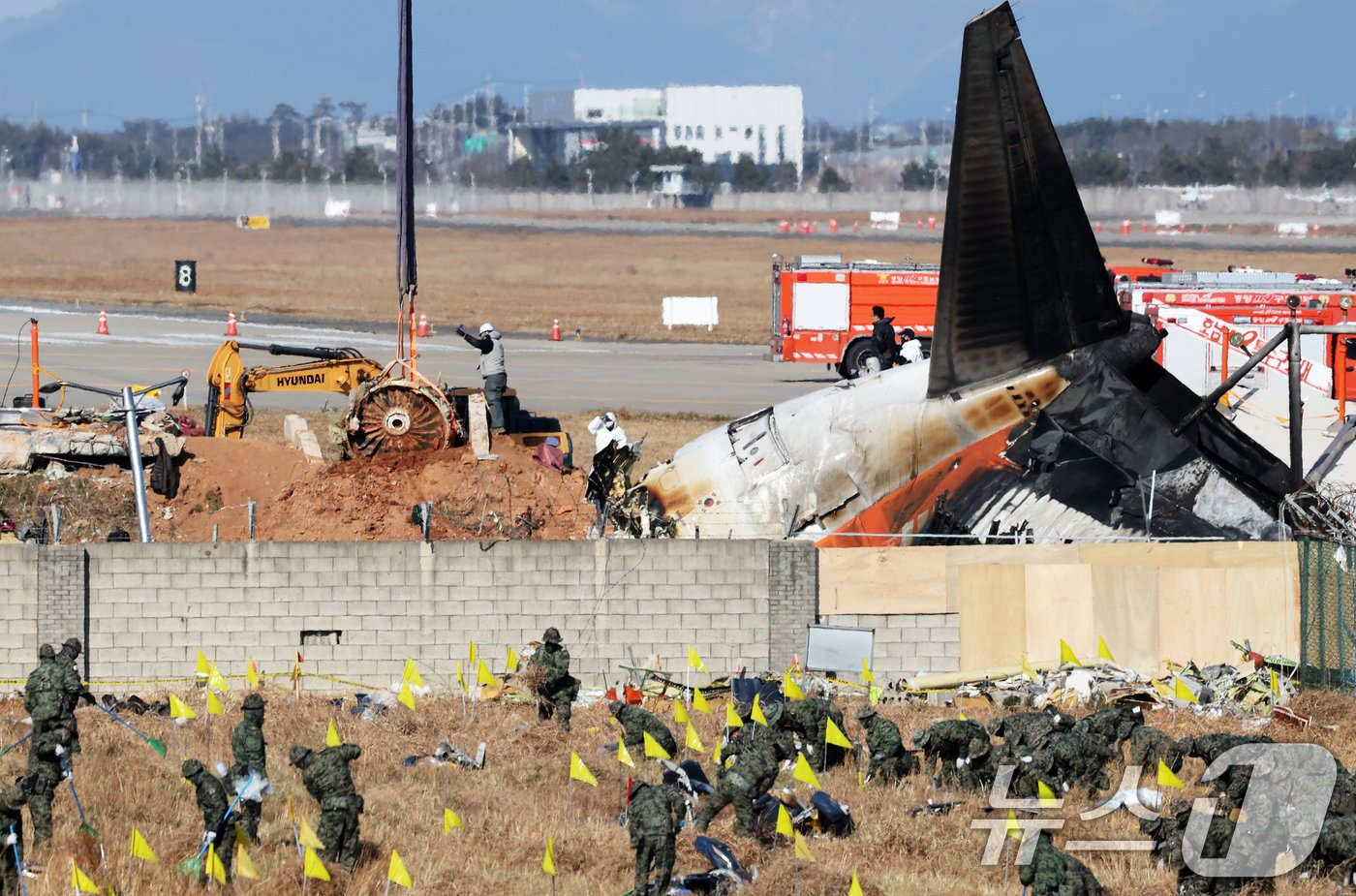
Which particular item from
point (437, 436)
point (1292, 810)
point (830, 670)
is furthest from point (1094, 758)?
point (437, 436)

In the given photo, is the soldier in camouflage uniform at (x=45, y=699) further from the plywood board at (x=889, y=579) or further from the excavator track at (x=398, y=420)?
the excavator track at (x=398, y=420)

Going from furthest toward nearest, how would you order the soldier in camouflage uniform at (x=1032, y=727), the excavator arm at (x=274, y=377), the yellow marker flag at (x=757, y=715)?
the excavator arm at (x=274, y=377)
the yellow marker flag at (x=757, y=715)
the soldier in camouflage uniform at (x=1032, y=727)

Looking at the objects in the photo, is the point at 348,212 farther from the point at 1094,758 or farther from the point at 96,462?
the point at 1094,758

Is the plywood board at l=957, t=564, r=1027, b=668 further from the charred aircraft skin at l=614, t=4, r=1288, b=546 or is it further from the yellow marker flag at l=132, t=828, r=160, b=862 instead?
the yellow marker flag at l=132, t=828, r=160, b=862

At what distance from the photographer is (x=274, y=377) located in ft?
93.0

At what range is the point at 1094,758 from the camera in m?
15.5

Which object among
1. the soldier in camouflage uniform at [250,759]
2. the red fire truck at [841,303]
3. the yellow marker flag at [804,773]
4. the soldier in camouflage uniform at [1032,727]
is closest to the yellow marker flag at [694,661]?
the soldier in camouflage uniform at [1032,727]

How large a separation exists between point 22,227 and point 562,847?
103 meters

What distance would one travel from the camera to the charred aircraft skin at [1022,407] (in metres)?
20.5

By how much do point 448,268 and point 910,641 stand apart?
72150 millimetres

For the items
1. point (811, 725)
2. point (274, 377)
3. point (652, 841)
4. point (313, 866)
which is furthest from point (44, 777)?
point (274, 377)

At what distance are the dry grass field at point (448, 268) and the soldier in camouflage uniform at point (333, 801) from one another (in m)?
45.0

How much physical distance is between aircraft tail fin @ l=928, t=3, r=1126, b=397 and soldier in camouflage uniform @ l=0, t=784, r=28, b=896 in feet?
40.6

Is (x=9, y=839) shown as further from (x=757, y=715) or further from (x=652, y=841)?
(x=757, y=715)
